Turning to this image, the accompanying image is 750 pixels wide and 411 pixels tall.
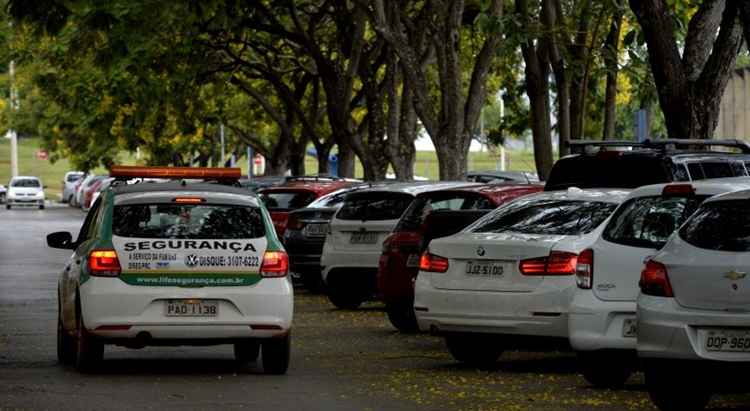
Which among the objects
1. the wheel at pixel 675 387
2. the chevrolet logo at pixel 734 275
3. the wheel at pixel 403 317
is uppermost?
the chevrolet logo at pixel 734 275

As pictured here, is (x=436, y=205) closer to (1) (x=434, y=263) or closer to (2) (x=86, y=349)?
(1) (x=434, y=263)

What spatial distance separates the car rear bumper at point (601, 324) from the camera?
42.3 feet

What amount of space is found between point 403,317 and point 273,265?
14.2ft

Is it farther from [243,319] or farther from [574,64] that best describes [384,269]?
[574,64]

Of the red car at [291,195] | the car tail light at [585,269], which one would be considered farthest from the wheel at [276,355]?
the red car at [291,195]

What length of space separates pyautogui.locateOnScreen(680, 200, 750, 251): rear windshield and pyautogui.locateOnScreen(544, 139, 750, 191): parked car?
529cm

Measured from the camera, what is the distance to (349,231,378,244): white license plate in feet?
69.3

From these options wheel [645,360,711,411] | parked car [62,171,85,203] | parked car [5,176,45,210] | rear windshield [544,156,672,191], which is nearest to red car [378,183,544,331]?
rear windshield [544,156,672,191]

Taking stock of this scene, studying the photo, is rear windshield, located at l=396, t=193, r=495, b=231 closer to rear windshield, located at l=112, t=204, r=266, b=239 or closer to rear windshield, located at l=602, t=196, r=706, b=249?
rear windshield, located at l=112, t=204, r=266, b=239

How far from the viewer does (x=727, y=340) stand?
10.7 m

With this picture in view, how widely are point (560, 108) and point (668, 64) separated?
6.25 meters

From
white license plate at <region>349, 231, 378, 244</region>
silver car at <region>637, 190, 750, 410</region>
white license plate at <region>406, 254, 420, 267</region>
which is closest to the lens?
silver car at <region>637, 190, 750, 410</region>

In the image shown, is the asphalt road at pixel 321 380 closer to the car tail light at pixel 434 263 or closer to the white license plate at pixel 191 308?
the white license plate at pixel 191 308

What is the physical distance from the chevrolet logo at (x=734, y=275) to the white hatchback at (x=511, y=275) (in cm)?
274
